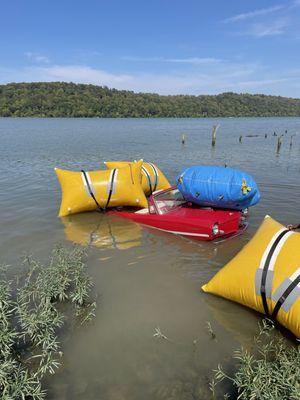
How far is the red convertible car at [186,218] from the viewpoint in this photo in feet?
29.6

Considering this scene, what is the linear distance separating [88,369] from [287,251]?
3530mm

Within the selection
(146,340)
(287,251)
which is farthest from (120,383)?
(287,251)

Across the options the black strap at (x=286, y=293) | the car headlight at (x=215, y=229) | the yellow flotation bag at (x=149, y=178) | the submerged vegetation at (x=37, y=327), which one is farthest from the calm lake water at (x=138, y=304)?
the yellow flotation bag at (x=149, y=178)

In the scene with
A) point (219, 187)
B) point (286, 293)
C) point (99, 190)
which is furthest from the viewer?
point (99, 190)

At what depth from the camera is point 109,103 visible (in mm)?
120625

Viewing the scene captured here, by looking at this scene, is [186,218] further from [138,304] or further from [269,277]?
[269,277]

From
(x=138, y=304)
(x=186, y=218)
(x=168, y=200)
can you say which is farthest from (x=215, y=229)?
(x=138, y=304)

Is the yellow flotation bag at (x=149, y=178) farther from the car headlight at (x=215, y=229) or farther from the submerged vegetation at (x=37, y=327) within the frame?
the submerged vegetation at (x=37, y=327)

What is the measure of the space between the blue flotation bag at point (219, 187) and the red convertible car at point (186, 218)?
1.18 ft

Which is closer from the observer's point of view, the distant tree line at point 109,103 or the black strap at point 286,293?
the black strap at point 286,293

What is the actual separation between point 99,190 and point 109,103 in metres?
116

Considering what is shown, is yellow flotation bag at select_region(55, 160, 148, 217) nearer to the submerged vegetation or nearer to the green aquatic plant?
the submerged vegetation

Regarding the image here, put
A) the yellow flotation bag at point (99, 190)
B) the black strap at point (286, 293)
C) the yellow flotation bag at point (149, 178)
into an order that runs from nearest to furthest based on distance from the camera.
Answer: the black strap at point (286, 293), the yellow flotation bag at point (99, 190), the yellow flotation bag at point (149, 178)

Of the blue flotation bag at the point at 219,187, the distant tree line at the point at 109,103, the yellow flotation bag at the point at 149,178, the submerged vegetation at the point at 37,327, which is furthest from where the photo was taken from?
the distant tree line at the point at 109,103
